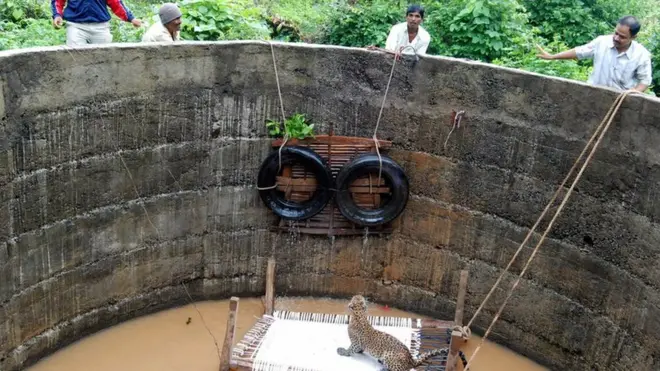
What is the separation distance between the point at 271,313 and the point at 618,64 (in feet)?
12.7

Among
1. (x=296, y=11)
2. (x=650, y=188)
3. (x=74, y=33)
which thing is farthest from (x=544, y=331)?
(x=296, y=11)

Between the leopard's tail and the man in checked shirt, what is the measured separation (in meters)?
2.72

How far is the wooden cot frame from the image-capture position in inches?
228

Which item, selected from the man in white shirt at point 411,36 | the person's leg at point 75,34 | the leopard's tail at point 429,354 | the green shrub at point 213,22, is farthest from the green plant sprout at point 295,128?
the leopard's tail at point 429,354

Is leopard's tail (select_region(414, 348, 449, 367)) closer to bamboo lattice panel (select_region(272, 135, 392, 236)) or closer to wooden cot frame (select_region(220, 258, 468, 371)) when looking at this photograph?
wooden cot frame (select_region(220, 258, 468, 371))

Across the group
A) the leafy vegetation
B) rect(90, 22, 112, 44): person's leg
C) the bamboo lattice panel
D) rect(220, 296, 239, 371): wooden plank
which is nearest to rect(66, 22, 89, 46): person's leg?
rect(90, 22, 112, 44): person's leg

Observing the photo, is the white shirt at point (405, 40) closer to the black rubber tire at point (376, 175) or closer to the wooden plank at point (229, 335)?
the black rubber tire at point (376, 175)

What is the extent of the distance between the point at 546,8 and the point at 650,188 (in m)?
5.59

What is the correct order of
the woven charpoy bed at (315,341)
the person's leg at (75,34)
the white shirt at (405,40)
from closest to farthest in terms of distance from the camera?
the woven charpoy bed at (315,341), the person's leg at (75,34), the white shirt at (405,40)

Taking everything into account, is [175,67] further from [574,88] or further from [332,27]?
[332,27]

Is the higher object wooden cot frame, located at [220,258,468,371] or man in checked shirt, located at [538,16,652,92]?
man in checked shirt, located at [538,16,652,92]

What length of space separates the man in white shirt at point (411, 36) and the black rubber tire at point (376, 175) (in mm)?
1121

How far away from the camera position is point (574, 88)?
249 inches

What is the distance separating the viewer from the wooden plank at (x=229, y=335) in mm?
5867
